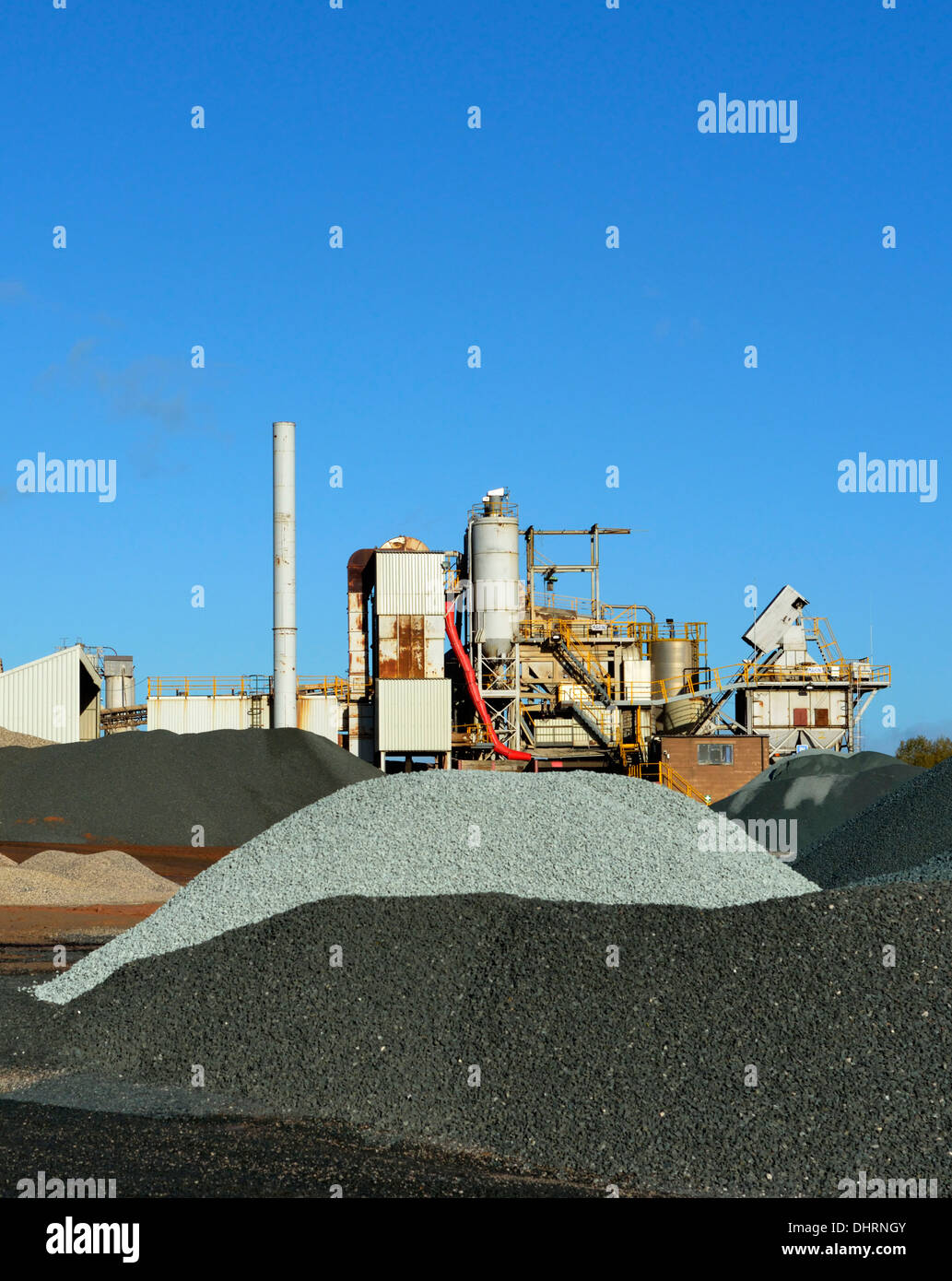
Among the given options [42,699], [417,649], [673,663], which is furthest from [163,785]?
[673,663]

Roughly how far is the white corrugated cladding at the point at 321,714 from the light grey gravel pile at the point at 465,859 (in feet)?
70.0

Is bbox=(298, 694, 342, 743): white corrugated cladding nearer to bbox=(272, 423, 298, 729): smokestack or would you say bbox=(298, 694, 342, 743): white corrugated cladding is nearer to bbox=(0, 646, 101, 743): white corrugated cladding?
bbox=(272, 423, 298, 729): smokestack

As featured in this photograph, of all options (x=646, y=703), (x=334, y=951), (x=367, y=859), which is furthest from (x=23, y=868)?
(x=646, y=703)

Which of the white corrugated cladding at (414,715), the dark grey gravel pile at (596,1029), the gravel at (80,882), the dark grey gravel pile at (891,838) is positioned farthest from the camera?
the white corrugated cladding at (414,715)

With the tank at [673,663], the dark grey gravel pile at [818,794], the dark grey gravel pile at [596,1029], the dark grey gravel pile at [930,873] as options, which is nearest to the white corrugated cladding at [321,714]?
the tank at [673,663]

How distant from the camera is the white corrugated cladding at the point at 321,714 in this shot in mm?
32906

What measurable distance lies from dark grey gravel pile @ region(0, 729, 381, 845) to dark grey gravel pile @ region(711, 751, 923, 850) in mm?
9514

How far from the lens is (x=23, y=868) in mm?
17766

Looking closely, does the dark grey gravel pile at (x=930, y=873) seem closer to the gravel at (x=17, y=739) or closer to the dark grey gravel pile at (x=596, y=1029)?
the dark grey gravel pile at (x=596, y=1029)

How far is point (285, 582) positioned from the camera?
3312cm

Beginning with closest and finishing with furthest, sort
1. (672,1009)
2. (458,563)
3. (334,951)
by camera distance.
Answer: (672,1009), (334,951), (458,563)

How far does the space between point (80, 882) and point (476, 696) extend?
15.6 metres

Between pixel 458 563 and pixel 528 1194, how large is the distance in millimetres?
29478
